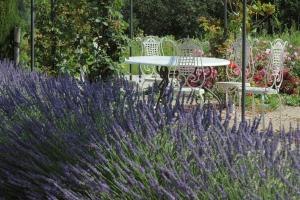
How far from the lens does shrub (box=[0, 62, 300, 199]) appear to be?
2127 millimetres

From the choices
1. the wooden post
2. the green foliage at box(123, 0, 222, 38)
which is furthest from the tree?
the green foliage at box(123, 0, 222, 38)

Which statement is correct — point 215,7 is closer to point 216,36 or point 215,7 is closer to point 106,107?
point 216,36

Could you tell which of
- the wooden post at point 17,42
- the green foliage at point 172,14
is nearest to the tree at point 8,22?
the wooden post at point 17,42

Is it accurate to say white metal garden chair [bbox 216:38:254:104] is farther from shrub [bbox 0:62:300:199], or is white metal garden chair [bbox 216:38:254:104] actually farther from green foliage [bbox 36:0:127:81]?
shrub [bbox 0:62:300:199]

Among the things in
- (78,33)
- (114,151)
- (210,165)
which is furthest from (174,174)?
(78,33)

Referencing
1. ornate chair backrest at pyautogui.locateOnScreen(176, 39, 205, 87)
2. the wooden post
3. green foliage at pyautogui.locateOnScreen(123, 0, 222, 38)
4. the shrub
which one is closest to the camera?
the shrub

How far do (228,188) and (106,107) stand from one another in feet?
4.14

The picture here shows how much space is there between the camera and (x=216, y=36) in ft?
31.2

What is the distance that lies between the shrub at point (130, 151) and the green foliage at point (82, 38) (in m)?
2.32

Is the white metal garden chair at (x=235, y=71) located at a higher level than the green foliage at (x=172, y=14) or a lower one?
lower

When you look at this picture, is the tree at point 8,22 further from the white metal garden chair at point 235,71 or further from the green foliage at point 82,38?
the white metal garden chair at point 235,71

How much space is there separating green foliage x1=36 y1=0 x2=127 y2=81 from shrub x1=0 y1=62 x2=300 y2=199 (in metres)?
2.32

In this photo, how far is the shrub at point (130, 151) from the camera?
2127 millimetres

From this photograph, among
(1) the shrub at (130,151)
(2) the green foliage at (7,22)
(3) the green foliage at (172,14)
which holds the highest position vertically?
(3) the green foliage at (172,14)
